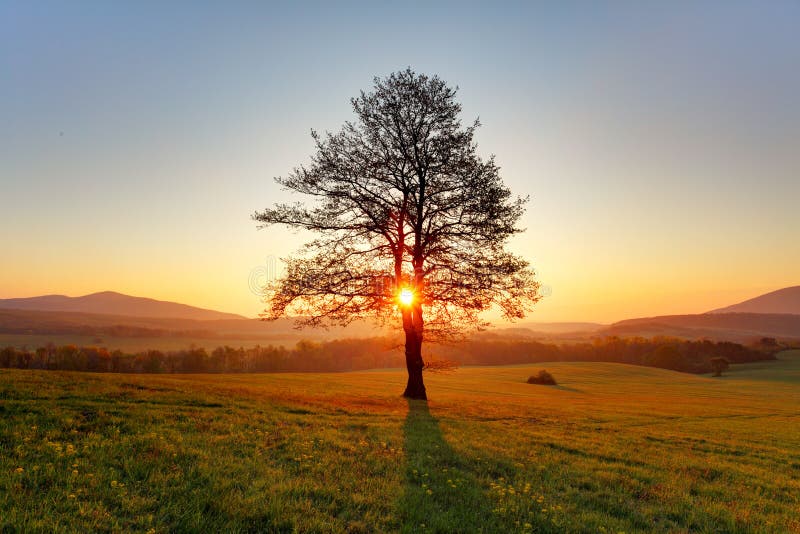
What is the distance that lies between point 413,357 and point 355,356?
74015mm

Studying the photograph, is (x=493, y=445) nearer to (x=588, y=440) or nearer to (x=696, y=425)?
(x=588, y=440)

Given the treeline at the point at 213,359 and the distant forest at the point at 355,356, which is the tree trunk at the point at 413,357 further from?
the distant forest at the point at 355,356

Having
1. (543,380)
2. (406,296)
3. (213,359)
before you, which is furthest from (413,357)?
(213,359)

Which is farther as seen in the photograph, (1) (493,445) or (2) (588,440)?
(2) (588,440)

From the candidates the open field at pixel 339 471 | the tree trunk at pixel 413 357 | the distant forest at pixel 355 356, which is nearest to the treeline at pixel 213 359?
the distant forest at pixel 355 356

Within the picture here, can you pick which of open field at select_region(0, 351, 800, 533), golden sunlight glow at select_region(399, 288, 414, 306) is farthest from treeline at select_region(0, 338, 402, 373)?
open field at select_region(0, 351, 800, 533)

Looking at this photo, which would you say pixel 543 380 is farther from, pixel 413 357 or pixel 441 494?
pixel 441 494

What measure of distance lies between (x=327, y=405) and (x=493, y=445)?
317 inches

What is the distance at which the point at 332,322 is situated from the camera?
22.3m

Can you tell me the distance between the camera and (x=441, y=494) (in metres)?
8.23

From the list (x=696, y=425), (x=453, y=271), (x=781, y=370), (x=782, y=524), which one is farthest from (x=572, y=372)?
(x=782, y=524)

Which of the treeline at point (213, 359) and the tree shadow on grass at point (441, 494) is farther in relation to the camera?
the treeline at point (213, 359)

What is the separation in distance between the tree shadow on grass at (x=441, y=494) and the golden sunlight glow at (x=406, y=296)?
10.4 metres

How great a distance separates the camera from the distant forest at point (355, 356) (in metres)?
64.4
